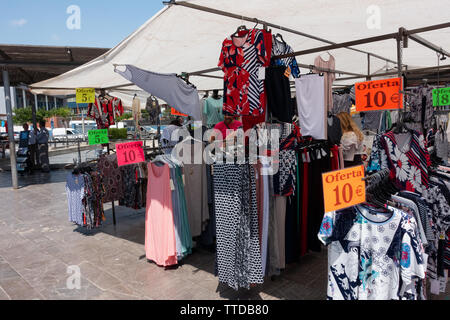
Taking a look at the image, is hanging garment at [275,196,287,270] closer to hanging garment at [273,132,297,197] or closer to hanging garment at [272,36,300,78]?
hanging garment at [273,132,297,197]

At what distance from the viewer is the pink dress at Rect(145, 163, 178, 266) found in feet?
12.6

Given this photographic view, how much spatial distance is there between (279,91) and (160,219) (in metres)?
2.13

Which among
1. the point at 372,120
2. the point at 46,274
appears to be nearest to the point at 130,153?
the point at 46,274

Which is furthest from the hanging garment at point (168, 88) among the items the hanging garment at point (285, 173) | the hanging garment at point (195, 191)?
the hanging garment at point (285, 173)

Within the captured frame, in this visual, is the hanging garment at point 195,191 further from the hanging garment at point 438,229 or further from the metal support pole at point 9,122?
the metal support pole at point 9,122

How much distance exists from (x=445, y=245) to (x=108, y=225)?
5083mm

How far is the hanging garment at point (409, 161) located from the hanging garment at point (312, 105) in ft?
1.97

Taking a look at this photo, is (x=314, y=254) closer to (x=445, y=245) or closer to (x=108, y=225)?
(x=445, y=245)

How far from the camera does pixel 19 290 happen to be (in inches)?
136

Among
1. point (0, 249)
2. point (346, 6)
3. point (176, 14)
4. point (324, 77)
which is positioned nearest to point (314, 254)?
point (324, 77)

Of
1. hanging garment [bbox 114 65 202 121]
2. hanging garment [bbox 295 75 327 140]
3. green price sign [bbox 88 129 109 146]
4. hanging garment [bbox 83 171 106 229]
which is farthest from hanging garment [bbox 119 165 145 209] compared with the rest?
hanging garment [bbox 295 75 327 140]

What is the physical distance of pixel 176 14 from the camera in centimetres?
335

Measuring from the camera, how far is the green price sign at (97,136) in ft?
19.3

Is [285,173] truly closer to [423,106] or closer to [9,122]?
[423,106]
